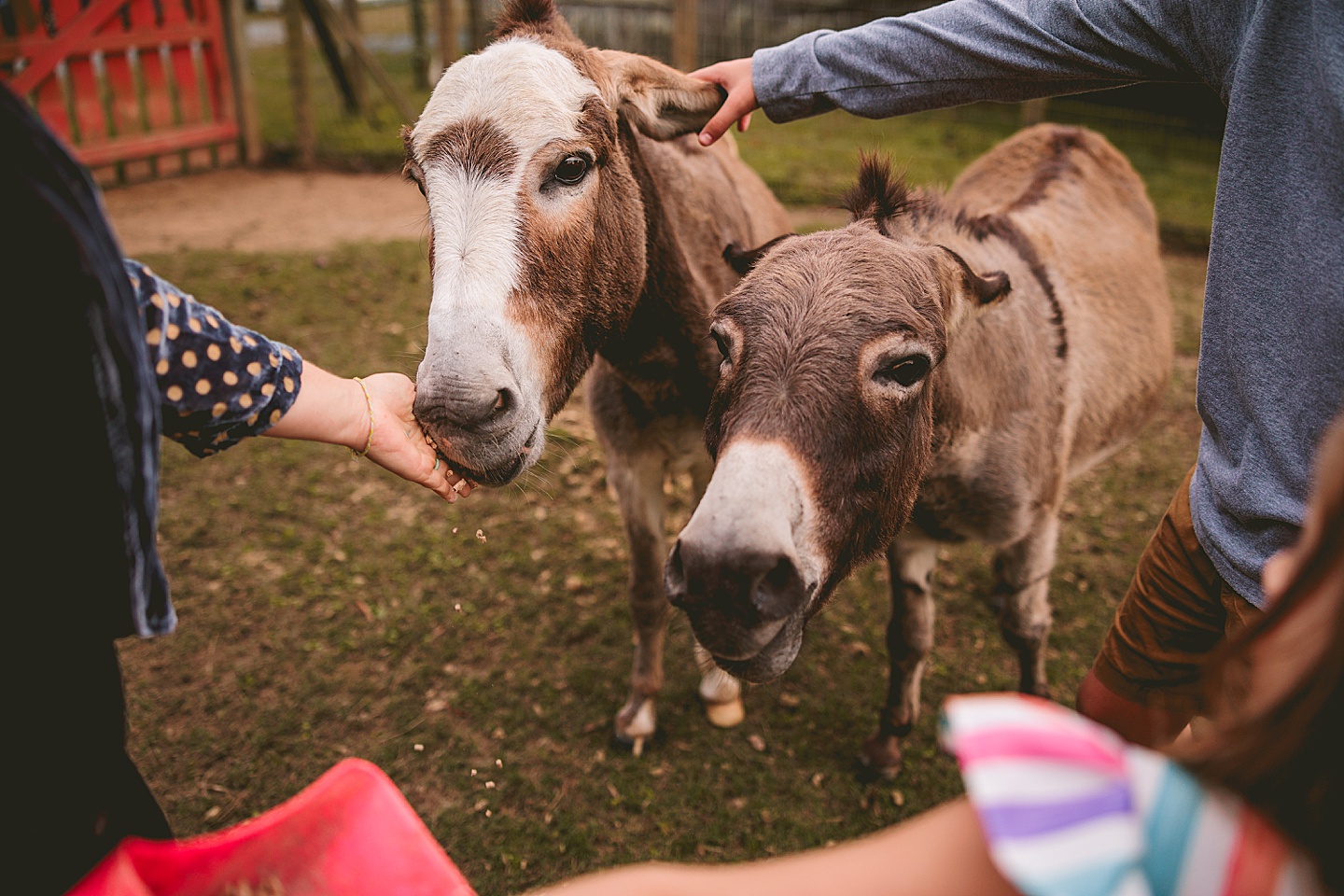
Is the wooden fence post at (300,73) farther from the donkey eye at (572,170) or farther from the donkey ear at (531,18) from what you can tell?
the donkey eye at (572,170)

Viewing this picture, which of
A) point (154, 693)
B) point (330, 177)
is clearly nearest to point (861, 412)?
point (154, 693)

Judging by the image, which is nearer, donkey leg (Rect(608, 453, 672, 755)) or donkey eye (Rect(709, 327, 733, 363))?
donkey eye (Rect(709, 327, 733, 363))

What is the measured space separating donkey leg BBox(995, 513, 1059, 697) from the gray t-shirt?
1152 millimetres

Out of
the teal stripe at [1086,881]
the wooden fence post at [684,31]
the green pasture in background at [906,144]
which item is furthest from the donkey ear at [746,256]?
the wooden fence post at [684,31]

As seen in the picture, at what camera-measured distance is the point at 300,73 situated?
8.98 meters

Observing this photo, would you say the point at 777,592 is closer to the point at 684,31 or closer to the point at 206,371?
the point at 206,371

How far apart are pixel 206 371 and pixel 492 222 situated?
0.90 meters

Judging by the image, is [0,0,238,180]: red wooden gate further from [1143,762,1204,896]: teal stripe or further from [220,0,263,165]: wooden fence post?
[1143,762,1204,896]: teal stripe

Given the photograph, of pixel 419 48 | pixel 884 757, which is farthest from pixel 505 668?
pixel 419 48

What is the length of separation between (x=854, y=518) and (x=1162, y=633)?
2.84 ft

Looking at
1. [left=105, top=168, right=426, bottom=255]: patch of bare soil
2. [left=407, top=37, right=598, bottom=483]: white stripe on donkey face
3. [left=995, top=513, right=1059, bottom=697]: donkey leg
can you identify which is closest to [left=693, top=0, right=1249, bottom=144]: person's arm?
[left=407, top=37, right=598, bottom=483]: white stripe on donkey face

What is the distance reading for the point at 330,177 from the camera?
960 cm

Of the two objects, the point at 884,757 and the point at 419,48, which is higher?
the point at 419,48

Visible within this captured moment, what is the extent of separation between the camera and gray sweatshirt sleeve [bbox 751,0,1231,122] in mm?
1787
